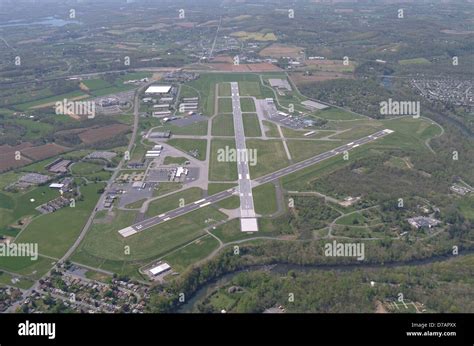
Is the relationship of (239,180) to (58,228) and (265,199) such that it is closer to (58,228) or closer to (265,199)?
(265,199)

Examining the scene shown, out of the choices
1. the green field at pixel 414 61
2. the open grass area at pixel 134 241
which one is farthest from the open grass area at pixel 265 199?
the green field at pixel 414 61

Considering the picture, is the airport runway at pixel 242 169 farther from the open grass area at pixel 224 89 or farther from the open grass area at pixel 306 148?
the open grass area at pixel 306 148

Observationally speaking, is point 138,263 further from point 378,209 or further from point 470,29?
point 470,29

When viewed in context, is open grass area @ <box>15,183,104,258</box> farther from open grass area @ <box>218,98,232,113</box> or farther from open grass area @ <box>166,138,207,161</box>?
open grass area @ <box>218,98,232,113</box>

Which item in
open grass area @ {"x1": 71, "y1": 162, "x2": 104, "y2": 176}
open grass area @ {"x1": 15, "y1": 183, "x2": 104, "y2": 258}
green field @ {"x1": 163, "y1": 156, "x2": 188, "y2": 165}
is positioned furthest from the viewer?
green field @ {"x1": 163, "y1": 156, "x2": 188, "y2": 165}

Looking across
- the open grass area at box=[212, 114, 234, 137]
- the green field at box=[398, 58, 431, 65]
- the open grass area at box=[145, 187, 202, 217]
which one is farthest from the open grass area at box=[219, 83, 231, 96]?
the green field at box=[398, 58, 431, 65]

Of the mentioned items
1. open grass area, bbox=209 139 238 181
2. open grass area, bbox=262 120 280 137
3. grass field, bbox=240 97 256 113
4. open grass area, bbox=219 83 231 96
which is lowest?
open grass area, bbox=209 139 238 181
